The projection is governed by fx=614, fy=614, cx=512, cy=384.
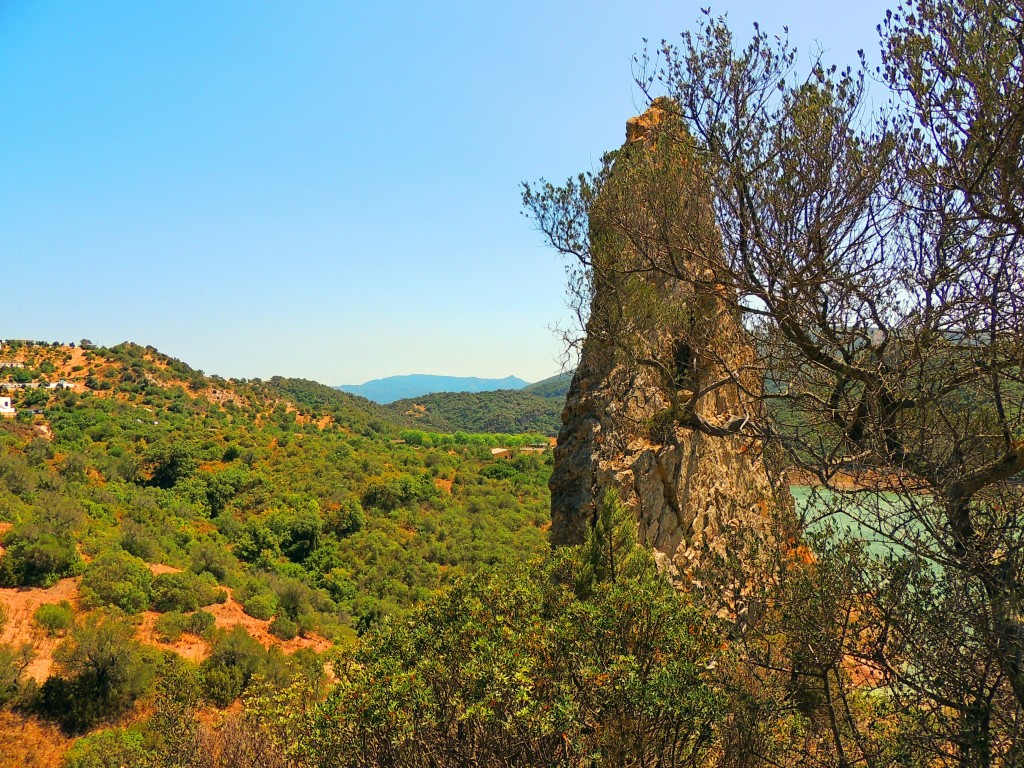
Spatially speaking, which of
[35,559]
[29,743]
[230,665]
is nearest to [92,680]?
[29,743]

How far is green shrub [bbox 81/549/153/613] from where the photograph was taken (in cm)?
1708

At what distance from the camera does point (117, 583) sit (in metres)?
17.4

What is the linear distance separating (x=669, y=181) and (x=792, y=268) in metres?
1.39

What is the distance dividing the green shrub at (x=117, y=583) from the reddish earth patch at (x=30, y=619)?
432mm

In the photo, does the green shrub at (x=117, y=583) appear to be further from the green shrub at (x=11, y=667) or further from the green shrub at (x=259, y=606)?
the green shrub at (x=11, y=667)

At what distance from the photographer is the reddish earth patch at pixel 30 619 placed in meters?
13.9

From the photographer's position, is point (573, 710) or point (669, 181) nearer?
point (573, 710)

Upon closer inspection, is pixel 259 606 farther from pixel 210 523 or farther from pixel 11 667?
pixel 210 523

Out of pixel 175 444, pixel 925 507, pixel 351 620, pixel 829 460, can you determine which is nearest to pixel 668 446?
pixel 829 460

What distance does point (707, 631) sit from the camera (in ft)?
14.5

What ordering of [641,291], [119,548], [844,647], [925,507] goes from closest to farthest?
[925,507] → [844,647] → [641,291] → [119,548]

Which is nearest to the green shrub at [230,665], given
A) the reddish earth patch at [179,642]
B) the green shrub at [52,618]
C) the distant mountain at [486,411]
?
the reddish earth patch at [179,642]

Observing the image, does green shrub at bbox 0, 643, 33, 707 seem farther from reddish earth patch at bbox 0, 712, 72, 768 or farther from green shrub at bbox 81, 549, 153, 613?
green shrub at bbox 81, 549, 153, 613

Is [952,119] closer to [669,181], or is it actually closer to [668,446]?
[669,181]
